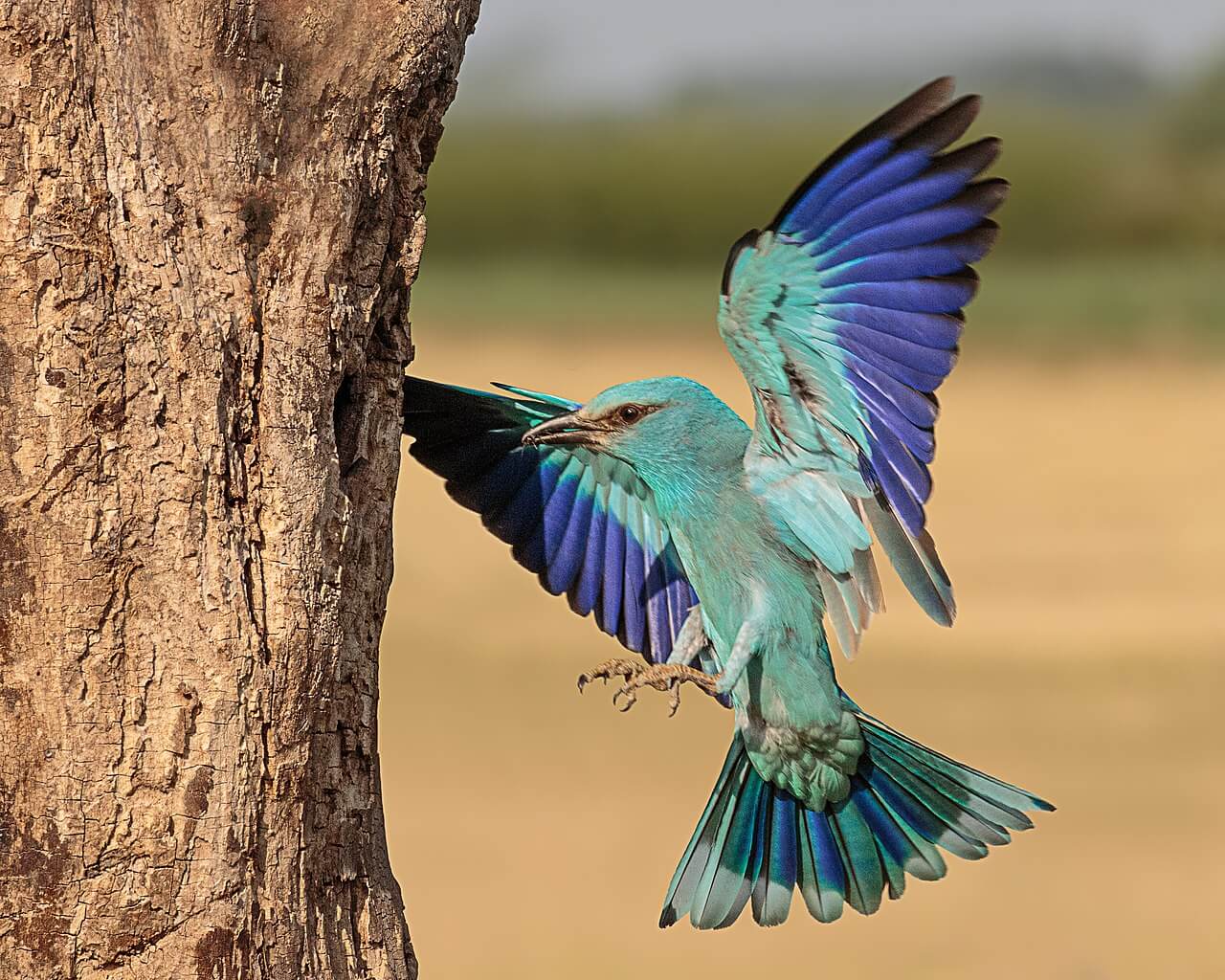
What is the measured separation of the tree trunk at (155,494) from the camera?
2846mm

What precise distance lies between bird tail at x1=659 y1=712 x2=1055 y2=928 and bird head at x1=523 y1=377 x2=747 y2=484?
0.76m

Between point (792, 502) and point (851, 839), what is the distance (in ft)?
3.03

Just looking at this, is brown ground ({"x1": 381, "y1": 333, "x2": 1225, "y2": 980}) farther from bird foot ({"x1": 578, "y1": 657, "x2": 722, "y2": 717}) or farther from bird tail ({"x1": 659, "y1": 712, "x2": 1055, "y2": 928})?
bird foot ({"x1": 578, "y1": 657, "x2": 722, "y2": 717})

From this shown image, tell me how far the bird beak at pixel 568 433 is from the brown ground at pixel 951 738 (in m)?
3.67

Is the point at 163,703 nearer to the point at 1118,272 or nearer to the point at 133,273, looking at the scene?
the point at 133,273

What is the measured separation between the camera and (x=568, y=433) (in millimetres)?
4254

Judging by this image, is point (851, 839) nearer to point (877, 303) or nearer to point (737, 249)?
point (877, 303)

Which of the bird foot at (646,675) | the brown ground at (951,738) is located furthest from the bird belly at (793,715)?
the brown ground at (951,738)

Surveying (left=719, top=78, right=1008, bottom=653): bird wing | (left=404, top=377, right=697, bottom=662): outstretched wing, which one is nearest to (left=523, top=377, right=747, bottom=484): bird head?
(left=404, top=377, right=697, bottom=662): outstretched wing

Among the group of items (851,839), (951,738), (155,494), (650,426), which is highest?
(951,738)

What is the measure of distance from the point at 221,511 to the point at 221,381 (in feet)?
0.74

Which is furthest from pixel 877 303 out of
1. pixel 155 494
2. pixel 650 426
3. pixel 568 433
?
pixel 155 494

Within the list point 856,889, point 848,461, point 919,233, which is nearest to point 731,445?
point 848,461

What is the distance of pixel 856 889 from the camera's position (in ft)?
14.0
